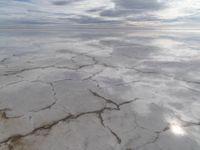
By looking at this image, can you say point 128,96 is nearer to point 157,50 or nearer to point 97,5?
point 157,50

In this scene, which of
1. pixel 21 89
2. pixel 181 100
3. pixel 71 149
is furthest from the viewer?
pixel 21 89

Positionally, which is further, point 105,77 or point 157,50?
point 157,50

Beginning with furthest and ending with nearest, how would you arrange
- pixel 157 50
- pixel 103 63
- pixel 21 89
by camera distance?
pixel 157 50 → pixel 103 63 → pixel 21 89

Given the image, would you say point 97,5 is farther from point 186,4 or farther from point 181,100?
point 181,100

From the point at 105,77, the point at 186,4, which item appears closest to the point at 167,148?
the point at 105,77

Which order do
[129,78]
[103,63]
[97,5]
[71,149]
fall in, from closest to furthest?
[71,149]
[129,78]
[103,63]
[97,5]

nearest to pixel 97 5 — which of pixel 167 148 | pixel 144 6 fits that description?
pixel 144 6
